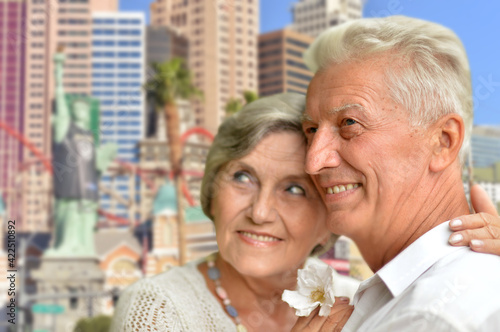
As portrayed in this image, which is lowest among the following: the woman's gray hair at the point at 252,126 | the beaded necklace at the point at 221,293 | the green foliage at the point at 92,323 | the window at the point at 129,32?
the green foliage at the point at 92,323

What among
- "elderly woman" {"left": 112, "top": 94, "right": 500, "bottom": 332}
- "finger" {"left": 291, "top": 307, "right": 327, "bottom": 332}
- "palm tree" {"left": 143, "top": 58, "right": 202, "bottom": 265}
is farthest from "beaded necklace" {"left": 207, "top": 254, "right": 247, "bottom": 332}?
"palm tree" {"left": 143, "top": 58, "right": 202, "bottom": 265}

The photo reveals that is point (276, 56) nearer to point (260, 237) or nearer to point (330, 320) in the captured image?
point (260, 237)

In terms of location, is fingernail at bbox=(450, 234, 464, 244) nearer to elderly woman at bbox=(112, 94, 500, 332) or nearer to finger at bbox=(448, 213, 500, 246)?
finger at bbox=(448, 213, 500, 246)

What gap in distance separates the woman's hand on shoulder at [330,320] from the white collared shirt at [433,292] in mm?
41

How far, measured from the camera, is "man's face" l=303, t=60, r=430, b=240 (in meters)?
1.13

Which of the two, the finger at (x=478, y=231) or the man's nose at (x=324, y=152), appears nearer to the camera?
the finger at (x=478, y=231)

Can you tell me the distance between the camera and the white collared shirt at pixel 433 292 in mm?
821

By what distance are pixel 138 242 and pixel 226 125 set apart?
5822mm

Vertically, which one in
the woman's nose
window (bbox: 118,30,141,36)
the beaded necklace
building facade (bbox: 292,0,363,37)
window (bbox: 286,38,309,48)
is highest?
building facade (bbox: 292,0,363,37)

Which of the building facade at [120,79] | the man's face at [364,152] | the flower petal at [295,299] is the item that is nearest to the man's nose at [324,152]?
the man's face at [364,152]

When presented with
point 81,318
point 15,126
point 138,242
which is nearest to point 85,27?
point 15,126

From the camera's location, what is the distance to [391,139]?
1132 mm

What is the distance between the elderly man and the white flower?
73mm

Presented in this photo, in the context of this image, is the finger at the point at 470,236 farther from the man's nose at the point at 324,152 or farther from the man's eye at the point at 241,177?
the man's eye at the point at 241,177
